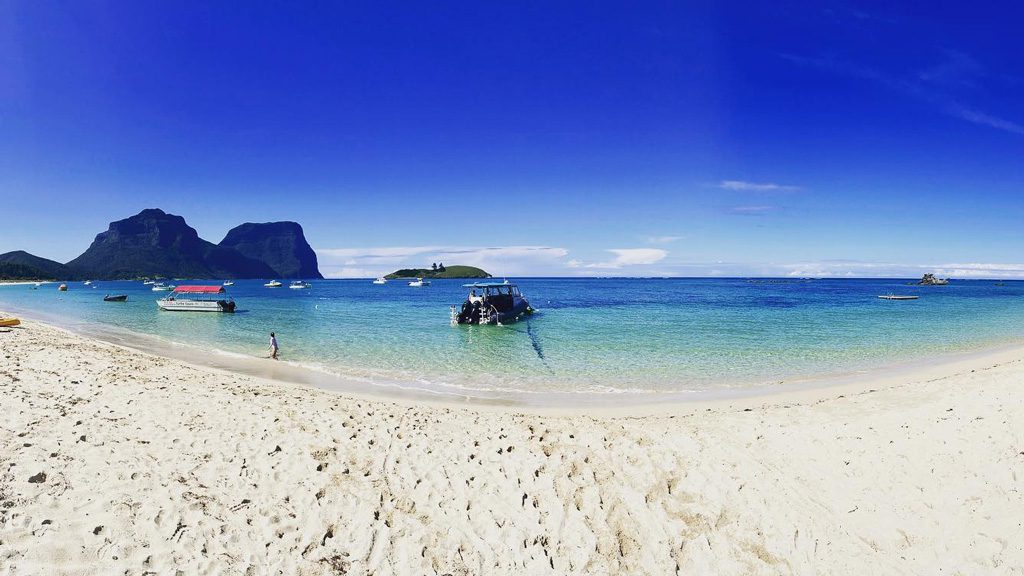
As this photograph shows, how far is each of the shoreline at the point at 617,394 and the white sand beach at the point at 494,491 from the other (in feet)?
9.89

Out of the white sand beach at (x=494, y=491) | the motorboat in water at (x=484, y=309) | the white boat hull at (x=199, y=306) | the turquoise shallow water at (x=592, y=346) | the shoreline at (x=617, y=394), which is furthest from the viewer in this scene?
the white boat hull at (x=199, y=306)

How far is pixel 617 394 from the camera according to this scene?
15.4 m

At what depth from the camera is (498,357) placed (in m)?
22.9

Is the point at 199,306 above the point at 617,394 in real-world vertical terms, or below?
above

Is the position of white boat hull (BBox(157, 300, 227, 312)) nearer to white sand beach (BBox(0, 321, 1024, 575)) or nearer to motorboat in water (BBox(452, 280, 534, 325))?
motorboat in water (BBox(452, 280, 534, 325))

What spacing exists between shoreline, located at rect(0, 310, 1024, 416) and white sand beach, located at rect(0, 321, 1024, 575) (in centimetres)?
301

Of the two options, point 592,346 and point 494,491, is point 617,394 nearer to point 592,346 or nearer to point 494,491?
point 494,491

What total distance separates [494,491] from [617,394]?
29.1ft

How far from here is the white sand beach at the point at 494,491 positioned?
563 cm

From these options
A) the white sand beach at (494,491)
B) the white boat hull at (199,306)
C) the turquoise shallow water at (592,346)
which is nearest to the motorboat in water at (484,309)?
the turquoise shallow water at (592,346)

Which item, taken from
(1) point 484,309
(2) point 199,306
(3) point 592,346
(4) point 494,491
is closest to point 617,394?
(4) point 494,491

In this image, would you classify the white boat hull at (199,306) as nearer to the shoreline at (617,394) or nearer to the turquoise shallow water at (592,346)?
the turquoise shallow water at (592,346)

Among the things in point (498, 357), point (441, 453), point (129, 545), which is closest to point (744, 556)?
point (441, 453)

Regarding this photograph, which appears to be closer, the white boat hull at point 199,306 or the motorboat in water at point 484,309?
the motorboat in water at point 484,309
